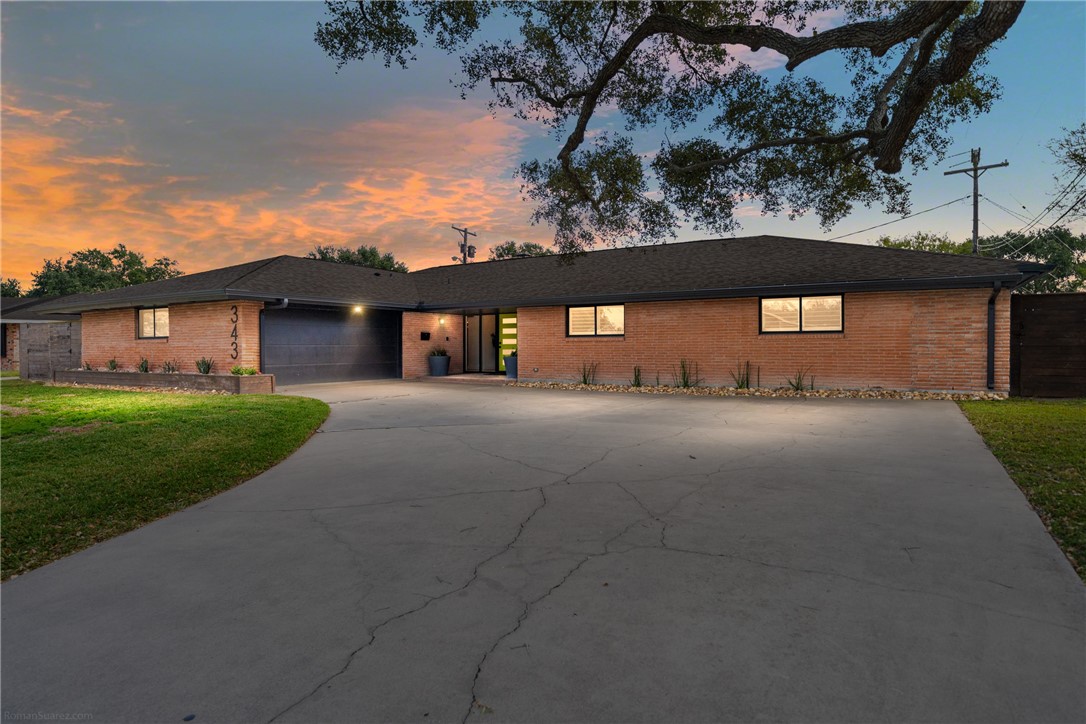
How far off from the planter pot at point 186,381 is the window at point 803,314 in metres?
14.1

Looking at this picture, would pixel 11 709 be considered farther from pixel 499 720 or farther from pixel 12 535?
pixel 12 535

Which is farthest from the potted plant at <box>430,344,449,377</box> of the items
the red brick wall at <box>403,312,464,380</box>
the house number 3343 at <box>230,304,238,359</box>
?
the house number 3343 at <box>230,304,238,359</box>

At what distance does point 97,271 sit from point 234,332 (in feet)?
Answer: 158

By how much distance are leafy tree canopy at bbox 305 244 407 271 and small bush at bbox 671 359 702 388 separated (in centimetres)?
3862

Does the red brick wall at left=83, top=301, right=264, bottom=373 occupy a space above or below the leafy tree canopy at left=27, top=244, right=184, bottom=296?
below

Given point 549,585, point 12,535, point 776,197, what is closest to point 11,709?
point 549,585

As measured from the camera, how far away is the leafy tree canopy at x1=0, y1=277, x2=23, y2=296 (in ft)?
182

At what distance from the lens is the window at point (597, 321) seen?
17.0 m

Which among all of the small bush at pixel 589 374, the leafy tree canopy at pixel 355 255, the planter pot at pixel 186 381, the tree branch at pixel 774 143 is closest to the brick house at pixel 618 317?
the small bush at pixel 589 374

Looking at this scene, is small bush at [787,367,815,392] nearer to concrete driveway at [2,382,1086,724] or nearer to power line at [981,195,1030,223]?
concrete driveway at [2,382,1086,724]

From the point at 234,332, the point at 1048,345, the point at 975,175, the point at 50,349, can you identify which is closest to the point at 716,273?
the point at 1048,345

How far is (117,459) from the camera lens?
6602mm

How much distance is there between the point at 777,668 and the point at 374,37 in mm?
9267

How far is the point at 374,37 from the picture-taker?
806 cm
